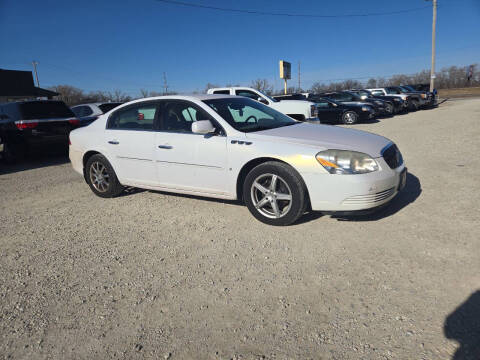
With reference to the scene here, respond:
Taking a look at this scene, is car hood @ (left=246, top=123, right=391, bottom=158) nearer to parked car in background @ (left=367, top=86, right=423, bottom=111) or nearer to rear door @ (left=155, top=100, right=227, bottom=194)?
rear door @ (left=155, top=100, right=227, bottom=194)

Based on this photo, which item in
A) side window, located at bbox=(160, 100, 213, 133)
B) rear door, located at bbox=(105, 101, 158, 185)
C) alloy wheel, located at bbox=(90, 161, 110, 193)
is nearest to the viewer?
side window, located at bbox=(160, 100, 213, 133)

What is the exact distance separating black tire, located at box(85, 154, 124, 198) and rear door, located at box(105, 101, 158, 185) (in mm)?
155

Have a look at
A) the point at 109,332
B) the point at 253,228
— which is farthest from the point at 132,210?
the point at 109,332

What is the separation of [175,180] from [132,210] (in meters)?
0.80

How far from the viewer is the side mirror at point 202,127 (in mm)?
3926

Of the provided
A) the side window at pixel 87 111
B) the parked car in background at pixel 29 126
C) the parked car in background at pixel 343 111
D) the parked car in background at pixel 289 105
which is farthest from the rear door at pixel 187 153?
the parked car in background at pixel 343 111

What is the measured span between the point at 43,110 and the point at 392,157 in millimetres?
8608

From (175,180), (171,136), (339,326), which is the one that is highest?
(171,136)

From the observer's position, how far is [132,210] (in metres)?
4.73

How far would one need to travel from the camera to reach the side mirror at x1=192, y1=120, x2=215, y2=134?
155 inches

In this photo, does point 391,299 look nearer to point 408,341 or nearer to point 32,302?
point 408,341

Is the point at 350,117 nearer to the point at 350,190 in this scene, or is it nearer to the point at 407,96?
the point at 407,96

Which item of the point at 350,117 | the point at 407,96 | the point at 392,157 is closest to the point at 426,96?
the point at 407,96

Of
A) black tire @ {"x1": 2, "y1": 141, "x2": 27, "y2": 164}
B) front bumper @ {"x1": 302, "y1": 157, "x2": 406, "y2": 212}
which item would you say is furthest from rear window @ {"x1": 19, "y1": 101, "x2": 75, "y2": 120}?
front bumper @ {"x1": 302, "y1": 157, "x2": 406, "y2": 212}
